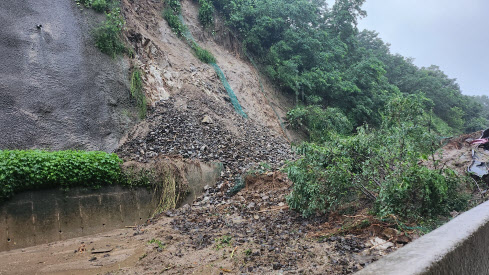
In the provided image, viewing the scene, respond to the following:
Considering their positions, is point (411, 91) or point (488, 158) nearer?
point (488, 158)

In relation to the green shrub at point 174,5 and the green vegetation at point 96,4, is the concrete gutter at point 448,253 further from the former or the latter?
the green shrub at point 174,5

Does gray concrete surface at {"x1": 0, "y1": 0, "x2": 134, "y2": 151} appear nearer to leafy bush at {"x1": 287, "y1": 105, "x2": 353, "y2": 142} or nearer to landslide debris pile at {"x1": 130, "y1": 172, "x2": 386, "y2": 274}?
landslide debris pile at {"x1": 130, "y1": 172, "x2": 386, "y2": 274}

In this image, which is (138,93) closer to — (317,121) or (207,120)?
(207,120)

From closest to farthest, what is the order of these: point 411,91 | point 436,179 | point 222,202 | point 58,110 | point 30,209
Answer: point 436,179
point 30,209
point 222,202
point 58,110
point 411,91

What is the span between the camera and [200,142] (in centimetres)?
823

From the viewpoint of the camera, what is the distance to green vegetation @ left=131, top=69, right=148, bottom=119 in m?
8.94

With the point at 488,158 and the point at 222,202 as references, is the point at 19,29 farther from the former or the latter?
the point at 488,158

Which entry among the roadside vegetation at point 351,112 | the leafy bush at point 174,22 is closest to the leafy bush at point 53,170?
the roadside vegetation at point 351,112

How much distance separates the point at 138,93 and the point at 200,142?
2.72m

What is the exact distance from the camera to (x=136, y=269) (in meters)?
3.60

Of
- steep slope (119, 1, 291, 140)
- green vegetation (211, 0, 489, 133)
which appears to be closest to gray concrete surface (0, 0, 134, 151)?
steep slope (119, 1, 291, 140)

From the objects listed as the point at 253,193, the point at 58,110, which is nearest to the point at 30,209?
the point at 58,110

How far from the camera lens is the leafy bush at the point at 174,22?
42.6 ft

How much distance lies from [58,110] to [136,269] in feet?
19.1
